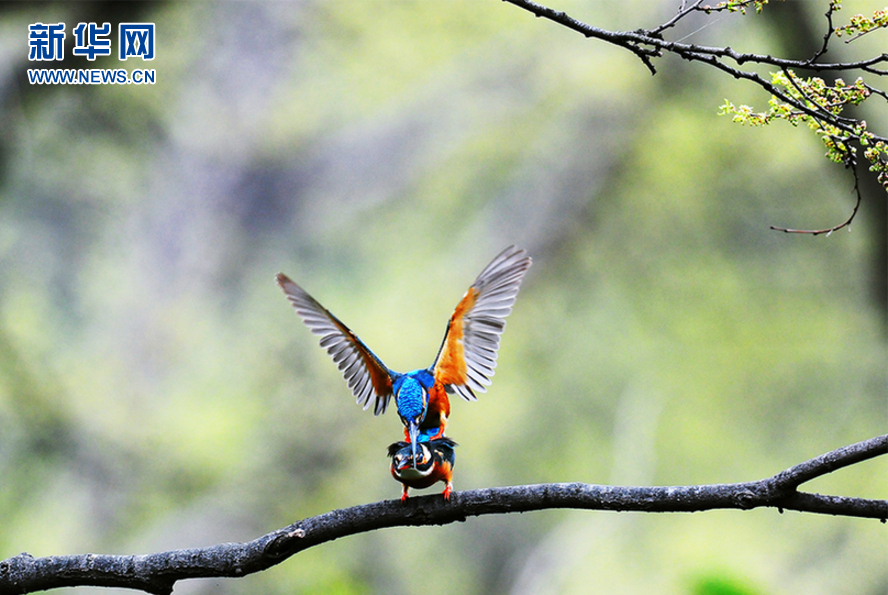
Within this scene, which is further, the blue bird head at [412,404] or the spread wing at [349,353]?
the spread wing at [349,353]

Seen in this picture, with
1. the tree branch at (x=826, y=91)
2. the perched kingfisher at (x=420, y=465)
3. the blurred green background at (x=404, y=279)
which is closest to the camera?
the tree branch at (x=826, y=91)

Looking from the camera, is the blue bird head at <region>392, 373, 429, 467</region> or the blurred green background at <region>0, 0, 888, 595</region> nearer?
the blue bird head at <region>392, 373, 429, 467</region>

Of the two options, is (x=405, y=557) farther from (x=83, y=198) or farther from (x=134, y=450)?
(x=83, y=198)

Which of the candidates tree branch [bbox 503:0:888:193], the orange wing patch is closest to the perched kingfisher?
the orange wing patch

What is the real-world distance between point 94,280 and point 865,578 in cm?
573

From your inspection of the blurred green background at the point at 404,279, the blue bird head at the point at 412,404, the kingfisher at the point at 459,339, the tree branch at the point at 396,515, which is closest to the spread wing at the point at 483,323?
the kingfisher at the point at 459,339

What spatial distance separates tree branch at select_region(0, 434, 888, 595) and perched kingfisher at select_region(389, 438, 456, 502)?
68 mm

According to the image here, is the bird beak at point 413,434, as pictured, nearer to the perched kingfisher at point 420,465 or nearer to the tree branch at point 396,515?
the perched kingfisher at point 420,465

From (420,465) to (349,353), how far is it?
1.71 ft

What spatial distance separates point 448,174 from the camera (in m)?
6.11

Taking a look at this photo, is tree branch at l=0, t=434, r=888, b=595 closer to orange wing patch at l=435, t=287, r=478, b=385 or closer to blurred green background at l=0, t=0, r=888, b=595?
orange wing patch at l=435, t=287, r=478, b=385

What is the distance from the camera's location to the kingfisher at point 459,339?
6.64ft

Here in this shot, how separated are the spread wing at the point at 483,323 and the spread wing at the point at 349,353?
0.18 m

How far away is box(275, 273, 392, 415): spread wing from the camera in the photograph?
2.03 metres
